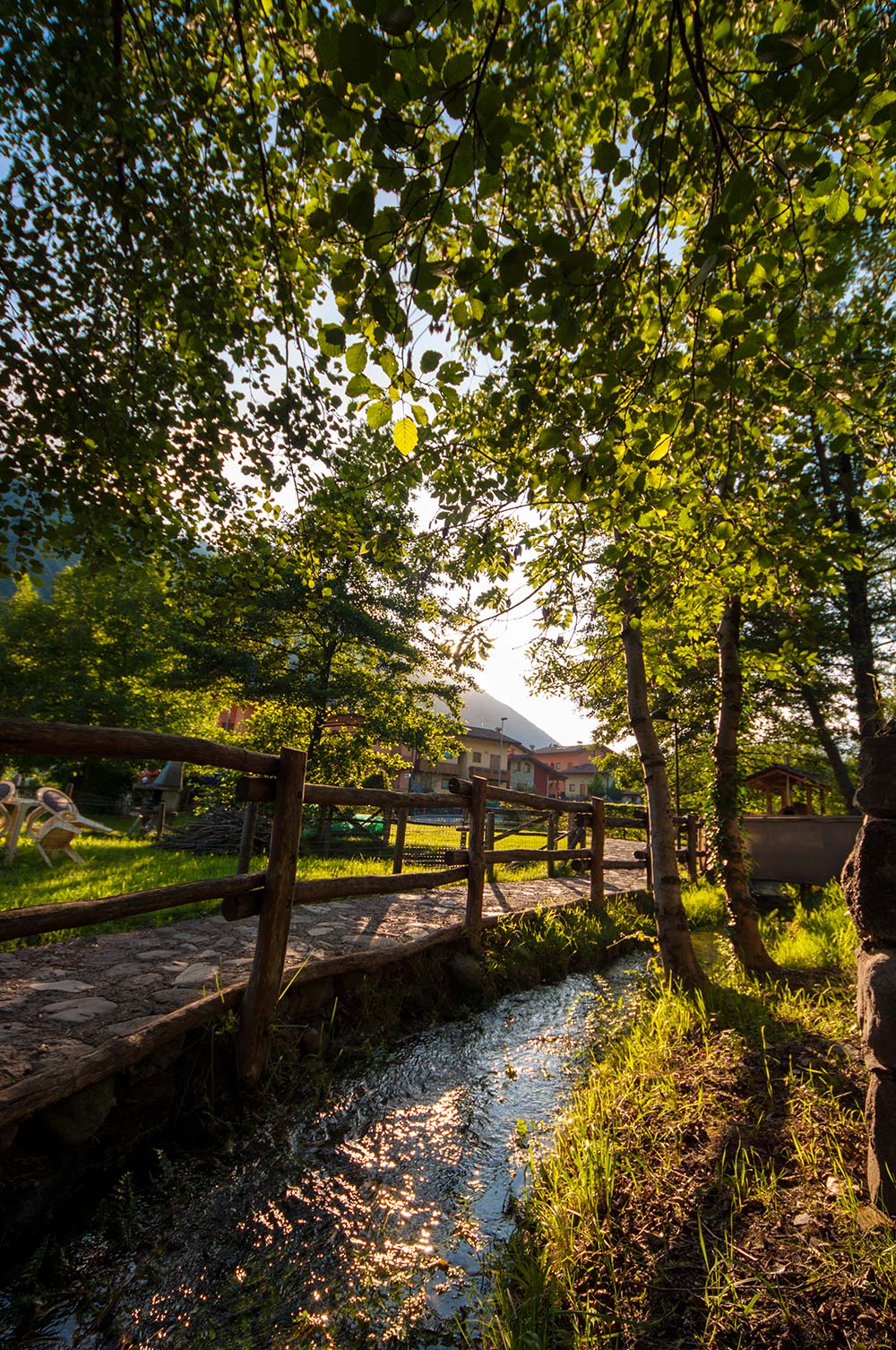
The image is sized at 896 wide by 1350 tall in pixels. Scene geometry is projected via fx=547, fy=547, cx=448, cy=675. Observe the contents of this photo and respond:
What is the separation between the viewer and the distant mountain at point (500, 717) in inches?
2412

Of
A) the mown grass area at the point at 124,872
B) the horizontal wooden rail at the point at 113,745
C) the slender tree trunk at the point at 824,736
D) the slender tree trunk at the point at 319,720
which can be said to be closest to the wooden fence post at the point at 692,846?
the mown grass area at the point at 124,872

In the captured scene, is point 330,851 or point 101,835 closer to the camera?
point 330,851

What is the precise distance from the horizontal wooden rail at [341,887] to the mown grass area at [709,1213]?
182 cm

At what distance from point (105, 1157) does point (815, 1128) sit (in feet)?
10.6

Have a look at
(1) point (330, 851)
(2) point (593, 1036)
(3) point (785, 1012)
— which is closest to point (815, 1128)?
(3) point (785, 1012)

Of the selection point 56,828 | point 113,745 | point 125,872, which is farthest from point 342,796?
point 56,828

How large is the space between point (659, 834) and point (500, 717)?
69.4 meters

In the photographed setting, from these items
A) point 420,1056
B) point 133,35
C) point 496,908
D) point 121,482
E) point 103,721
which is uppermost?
point 133,35

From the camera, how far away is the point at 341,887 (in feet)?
12.5

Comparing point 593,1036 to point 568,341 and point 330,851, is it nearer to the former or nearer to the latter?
point 568,341

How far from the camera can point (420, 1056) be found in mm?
Answer: 3842

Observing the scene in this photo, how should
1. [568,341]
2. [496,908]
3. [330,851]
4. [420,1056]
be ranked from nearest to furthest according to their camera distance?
[568,341] < [420,1056] < [496,908] < [330,851]

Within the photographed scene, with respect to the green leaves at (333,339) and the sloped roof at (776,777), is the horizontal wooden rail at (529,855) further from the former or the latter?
the sloped roof at (776,777)

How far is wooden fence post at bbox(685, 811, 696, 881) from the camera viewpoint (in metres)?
11.2
